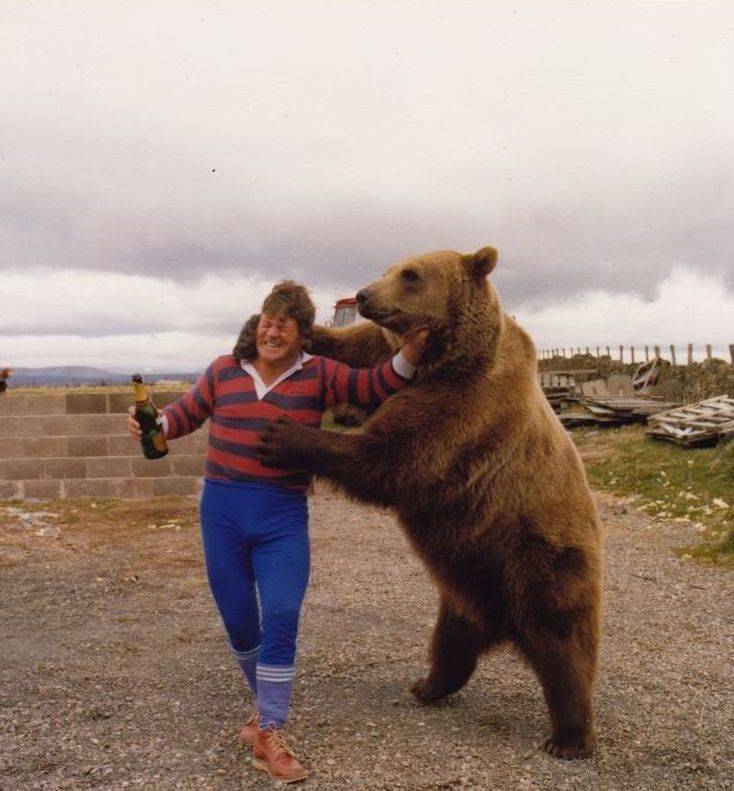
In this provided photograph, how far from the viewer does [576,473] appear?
13.5 ft

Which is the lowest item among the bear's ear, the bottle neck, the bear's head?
the bottle neck

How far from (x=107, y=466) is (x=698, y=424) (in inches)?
391

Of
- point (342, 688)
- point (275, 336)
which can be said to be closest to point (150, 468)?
point (342, 688)

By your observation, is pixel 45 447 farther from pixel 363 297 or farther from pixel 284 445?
pixel 363 297

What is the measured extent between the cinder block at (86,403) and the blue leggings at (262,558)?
27.0ft

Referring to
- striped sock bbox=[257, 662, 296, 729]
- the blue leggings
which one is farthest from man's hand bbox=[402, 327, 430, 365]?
striped sock bbox=[257, 662, 296, 729]

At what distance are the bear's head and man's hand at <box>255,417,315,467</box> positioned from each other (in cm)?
58

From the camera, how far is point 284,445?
3664 mm

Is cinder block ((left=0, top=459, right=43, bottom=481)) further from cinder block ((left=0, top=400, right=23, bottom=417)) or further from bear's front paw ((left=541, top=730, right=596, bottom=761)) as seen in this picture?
bear's front paw ((left=541, top=730, right=596, bottom=761))

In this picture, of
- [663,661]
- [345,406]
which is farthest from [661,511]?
[345,406]

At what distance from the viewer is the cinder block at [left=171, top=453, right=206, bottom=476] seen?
11789 millimetres

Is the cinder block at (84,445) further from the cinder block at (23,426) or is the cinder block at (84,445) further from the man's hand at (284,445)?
the man's hand at (284,445)

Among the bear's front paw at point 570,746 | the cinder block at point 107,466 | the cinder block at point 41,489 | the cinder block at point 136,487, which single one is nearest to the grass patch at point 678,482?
the bear's front paw at point 570,746

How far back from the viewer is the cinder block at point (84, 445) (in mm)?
11695
